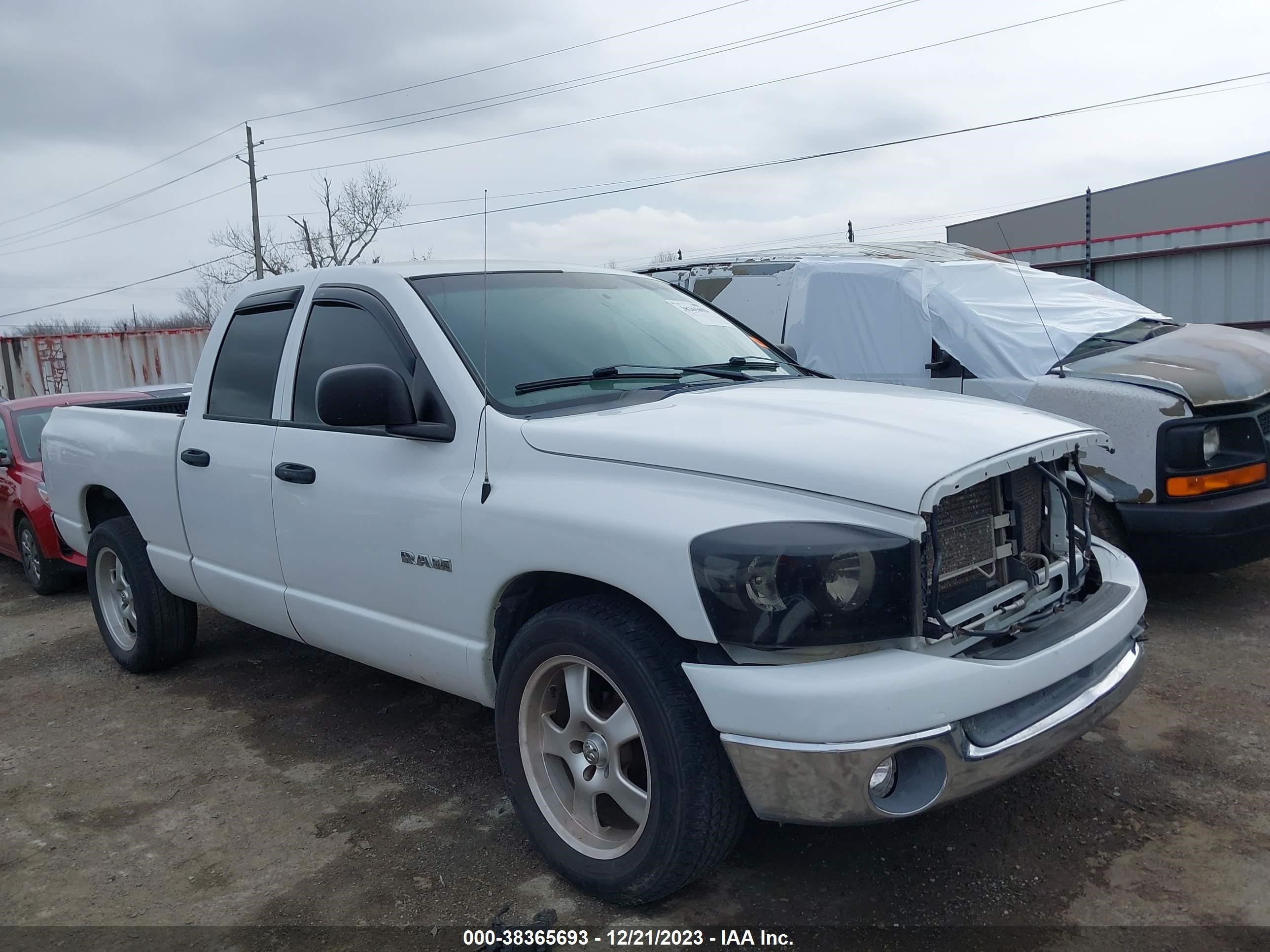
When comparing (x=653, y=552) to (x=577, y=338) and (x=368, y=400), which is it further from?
(x=577, y=338)

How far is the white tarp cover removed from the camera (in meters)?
5.78

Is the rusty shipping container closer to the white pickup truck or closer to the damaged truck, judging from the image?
the damaged truck

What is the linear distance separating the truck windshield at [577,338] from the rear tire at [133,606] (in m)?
2.48

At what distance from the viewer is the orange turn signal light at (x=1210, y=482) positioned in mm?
4746

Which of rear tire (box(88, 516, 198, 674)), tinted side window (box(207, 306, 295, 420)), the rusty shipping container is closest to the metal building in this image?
tinted side window (box(207, 306, 295, 420))

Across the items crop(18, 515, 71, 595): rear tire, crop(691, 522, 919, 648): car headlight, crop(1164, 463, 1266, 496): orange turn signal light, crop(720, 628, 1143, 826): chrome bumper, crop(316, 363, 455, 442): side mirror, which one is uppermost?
crop(316, 363, 455, 442): side mirror

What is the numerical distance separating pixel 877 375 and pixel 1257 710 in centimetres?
309

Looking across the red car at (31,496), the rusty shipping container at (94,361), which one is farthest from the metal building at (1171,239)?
the rusty shipping container at (94,361)

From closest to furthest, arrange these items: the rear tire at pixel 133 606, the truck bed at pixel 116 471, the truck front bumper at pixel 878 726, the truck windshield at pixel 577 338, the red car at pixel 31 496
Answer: the truck front bumper at pixel 878 726 < the truck windshield at pixel 577 338 < the truck bed at pixel 116 471 < the rear tire at pixel 133 606 < the red car at pixel 31 496

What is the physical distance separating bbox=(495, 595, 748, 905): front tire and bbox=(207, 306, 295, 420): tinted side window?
186 cm

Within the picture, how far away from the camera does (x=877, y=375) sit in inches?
255

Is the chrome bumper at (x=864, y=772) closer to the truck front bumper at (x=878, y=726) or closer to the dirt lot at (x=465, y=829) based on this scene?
the truck front bumper at (x=878, y=726)

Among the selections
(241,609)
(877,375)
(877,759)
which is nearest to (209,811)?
(241,609)

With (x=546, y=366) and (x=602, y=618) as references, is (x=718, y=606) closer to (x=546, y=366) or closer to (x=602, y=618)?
(x=602, y=618)
